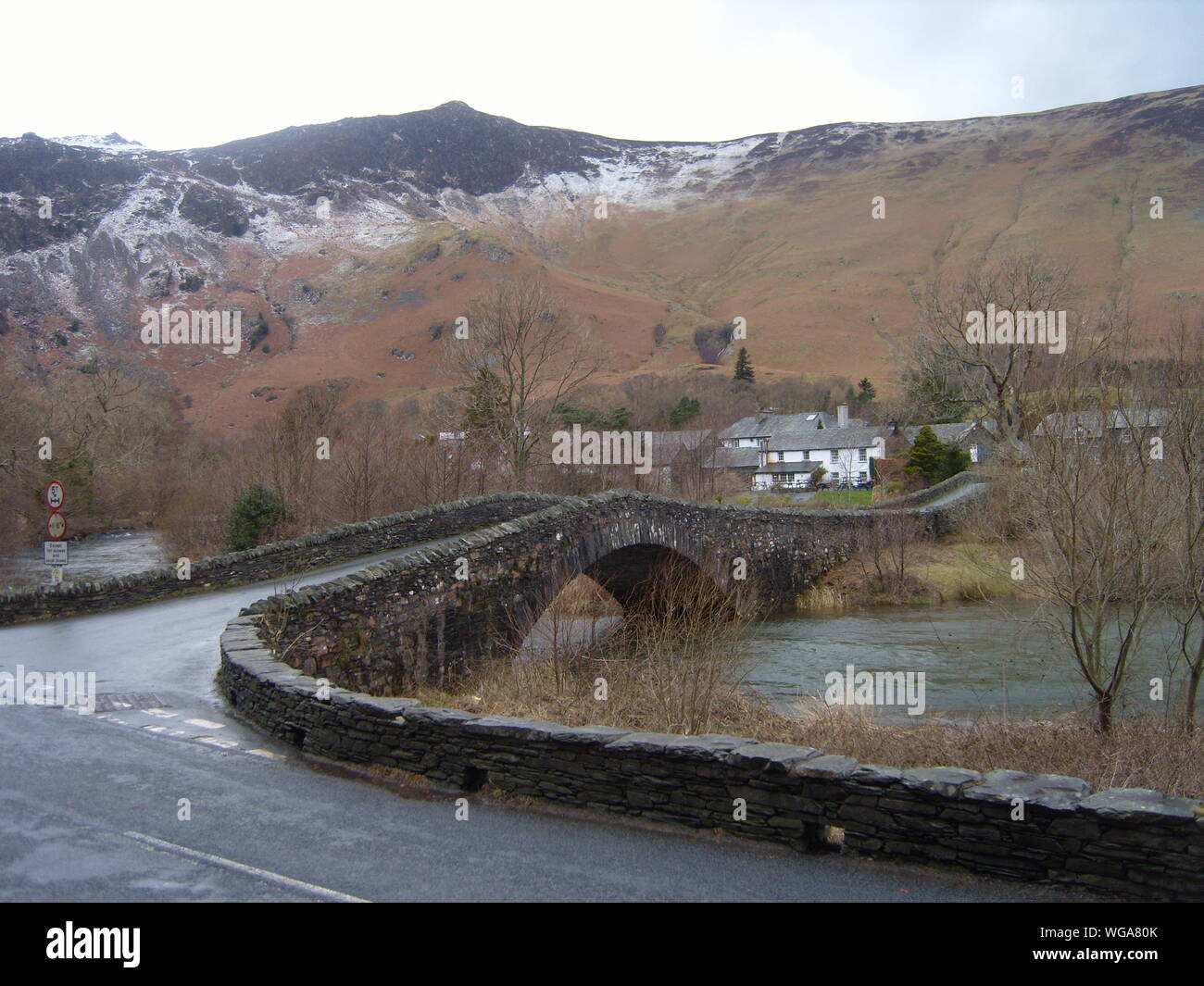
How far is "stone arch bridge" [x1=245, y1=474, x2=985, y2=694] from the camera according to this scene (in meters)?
13.1

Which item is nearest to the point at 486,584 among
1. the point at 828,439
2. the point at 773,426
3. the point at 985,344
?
the point at 985,344

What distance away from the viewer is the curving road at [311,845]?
5637 mm

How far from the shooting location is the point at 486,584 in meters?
16.0

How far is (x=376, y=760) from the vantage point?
8.45m

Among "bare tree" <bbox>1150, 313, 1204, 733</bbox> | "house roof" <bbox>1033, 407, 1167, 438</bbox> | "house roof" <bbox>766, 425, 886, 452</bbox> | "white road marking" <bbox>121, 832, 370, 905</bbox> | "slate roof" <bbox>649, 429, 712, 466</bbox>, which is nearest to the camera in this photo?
"white road marking" <bbox>121, 832, 370, 905</bbox>

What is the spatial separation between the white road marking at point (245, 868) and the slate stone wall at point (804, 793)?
2.16m

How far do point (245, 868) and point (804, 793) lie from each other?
3860 mm

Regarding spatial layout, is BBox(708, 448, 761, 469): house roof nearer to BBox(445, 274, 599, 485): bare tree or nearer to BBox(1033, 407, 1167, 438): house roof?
BBox(445, 274, 599, 485): bare tree

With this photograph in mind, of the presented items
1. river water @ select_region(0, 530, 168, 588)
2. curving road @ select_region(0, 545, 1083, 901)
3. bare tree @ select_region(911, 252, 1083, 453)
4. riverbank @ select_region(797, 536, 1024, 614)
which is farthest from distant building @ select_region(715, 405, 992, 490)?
curving road @ select_region(0, 545, 1083, 901)

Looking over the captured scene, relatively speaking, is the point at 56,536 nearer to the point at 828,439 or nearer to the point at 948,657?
the point at 948,657

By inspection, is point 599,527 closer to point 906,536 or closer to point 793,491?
point 906,536

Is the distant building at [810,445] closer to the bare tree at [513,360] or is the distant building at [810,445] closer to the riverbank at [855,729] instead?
the bare tree at [513,360]

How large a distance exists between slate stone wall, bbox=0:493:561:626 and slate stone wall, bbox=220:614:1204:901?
12.1m
